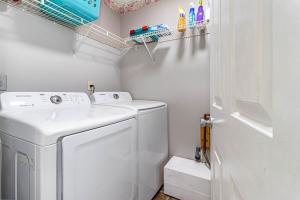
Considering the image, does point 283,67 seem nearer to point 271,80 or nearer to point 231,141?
point 271,80

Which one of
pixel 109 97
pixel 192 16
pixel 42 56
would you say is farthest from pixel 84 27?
pixel 192 16

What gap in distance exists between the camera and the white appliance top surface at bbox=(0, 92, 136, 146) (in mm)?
616

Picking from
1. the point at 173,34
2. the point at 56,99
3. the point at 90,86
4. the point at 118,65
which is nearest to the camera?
the point at 56,99

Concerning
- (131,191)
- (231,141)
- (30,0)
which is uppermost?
(30,0)

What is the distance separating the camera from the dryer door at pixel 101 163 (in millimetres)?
676

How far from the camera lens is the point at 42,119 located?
2.40ft

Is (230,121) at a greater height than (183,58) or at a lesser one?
lesser

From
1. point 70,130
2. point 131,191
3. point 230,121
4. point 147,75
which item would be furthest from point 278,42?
point 147,75

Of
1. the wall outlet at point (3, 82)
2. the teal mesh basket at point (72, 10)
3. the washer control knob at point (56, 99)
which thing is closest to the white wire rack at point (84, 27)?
the teal mesh basket at point (72, 10)

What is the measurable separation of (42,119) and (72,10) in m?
1.13

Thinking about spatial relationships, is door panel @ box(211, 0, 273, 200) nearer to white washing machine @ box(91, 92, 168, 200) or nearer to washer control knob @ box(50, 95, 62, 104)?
white washing machine @ box(91, 92, 168, 200)

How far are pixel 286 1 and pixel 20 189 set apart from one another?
1160 millimetres

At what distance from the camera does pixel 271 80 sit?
0.27 metres

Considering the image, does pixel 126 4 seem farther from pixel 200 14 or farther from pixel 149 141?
pixel 149 141
